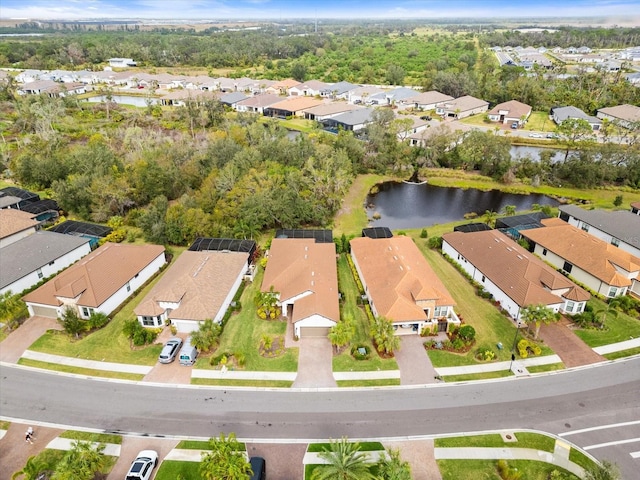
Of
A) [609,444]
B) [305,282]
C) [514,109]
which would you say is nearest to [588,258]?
[609,444]

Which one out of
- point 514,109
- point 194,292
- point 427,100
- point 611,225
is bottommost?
point 194,292

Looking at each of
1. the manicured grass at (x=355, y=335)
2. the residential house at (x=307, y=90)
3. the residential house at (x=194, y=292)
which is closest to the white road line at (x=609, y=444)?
the manicured grass at (x=355, y=335)

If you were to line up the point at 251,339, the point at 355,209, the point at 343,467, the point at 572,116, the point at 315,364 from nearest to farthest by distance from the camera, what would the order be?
the point at 343,467 < the point at 315,364 < the point at 251,339 < the point at 355,209 < the point at 572,116

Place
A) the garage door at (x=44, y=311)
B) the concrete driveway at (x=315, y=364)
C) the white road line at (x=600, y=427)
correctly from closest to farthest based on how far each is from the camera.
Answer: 1. the white road line at (x=600, y=427)
2. the concrete driveway at (x=315, y=364)
3. the garage door at (x=44, y=311)

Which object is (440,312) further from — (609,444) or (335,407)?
(609,444)

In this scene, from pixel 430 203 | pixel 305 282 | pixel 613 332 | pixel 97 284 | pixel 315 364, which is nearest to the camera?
pixel 315 364

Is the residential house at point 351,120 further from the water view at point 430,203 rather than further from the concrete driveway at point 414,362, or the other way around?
the concrete driveway at point 414,362

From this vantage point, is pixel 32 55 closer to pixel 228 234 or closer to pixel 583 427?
pixel 228 234
